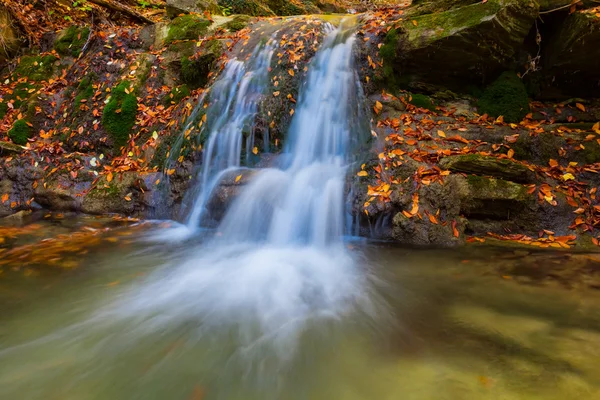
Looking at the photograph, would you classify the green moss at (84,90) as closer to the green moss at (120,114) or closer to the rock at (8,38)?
the green moss at (120,114)

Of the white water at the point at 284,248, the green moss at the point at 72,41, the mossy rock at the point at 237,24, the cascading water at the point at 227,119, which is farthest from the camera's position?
the green moss at the point at 72,41

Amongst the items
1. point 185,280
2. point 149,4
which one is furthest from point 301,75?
point 149,4

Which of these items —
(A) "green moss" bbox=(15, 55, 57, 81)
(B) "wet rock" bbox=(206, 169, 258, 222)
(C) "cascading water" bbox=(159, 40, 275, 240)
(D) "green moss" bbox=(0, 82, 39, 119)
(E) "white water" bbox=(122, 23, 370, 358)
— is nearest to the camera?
(E) "white water" bbox=(122, 23, 370, 358)

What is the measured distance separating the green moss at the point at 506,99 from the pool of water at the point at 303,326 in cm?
284

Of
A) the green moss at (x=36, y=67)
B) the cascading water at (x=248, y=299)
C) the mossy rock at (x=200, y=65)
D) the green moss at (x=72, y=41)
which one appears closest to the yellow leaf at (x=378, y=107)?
the cascading water at (x=248, y=299)

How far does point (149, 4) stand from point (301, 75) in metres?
8.36

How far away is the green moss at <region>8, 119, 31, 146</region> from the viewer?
6.97 meters

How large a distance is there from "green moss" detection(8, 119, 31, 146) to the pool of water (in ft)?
13.3

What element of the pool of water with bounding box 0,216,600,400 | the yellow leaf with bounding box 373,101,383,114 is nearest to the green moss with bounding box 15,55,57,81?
the pool of water with bounding box 0,216,600,400

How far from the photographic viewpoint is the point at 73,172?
625 centimetres

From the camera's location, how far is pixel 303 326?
2.54 m

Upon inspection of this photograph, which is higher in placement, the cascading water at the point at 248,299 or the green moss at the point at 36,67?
the green moss at the point at 36,67

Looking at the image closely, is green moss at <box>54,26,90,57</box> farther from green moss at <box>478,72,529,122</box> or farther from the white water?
green moss at <box>478,72,529,122</box>

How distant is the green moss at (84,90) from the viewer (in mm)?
7383
